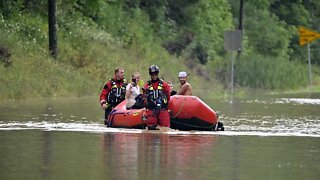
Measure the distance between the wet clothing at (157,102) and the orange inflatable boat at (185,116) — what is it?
0.51 metres

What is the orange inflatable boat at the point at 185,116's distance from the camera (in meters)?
26.7

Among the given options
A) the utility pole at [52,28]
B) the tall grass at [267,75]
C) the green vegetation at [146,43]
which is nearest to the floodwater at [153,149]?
the green vegetation at [146,43]

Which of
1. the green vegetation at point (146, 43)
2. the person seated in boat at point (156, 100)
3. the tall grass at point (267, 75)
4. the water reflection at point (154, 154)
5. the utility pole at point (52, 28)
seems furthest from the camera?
the tall grass at point (267, 75)

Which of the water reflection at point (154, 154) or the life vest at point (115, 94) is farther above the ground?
the life vest at point (115, 94)

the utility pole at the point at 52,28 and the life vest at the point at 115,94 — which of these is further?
the utility pole at the point at 52,28

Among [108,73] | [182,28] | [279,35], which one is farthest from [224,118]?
[279,35]

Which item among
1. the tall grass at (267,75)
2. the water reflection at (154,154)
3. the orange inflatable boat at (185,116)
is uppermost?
the tall grass at (267,75)

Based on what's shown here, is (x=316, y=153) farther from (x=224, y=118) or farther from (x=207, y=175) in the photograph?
(x=224, y=118)

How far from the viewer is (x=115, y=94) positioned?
93.5 ft

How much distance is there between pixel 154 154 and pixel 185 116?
23.9ft

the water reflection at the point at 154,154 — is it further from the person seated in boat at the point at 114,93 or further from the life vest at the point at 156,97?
the person seated in boat at the point at 114,93

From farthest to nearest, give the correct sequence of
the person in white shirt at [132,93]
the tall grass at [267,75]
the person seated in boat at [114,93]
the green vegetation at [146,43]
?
the tall grass at [267,75], the green vegetation at [146,43], the person seated in boat at [114,93], the person in white shirt at [132,93]

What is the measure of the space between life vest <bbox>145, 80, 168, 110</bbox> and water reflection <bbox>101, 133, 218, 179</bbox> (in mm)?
1075

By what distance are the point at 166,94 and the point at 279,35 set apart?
5871 centimetres
